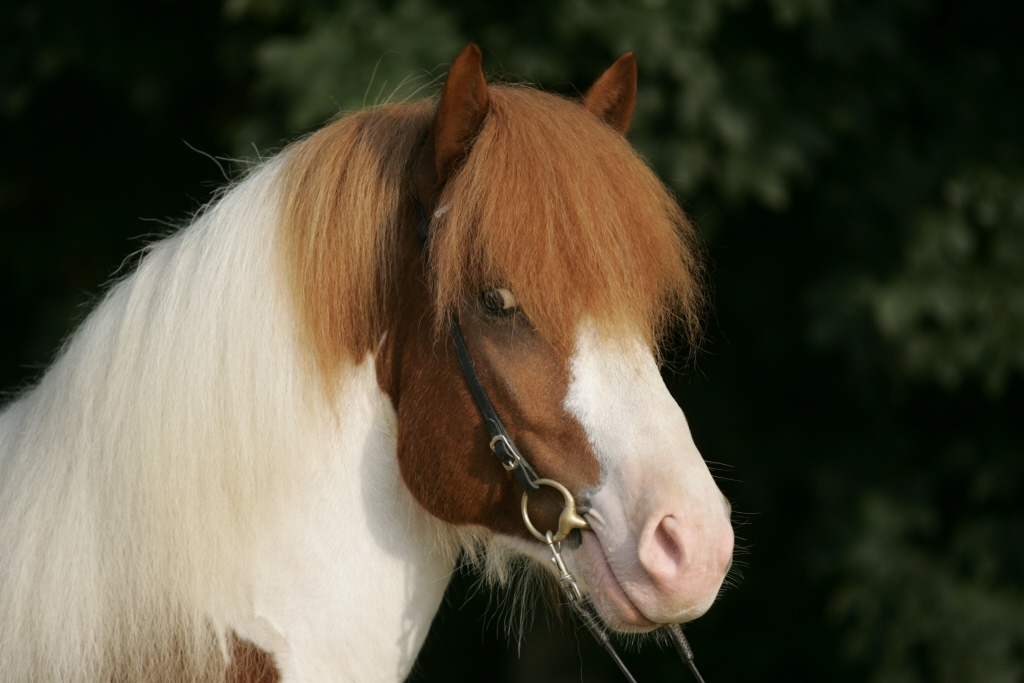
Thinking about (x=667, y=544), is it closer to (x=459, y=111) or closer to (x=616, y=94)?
(x=459, y=111)

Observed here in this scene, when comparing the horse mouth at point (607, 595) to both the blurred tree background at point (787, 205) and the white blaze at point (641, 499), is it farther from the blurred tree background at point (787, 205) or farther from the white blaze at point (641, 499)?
the blurred tree background at point (787, 205)

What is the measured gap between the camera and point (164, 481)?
1.24m

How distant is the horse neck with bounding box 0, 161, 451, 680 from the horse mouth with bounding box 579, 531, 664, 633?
284mm

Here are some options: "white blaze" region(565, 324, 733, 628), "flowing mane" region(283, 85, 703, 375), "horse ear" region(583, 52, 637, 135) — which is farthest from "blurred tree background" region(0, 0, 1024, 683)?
"white blaze" region(565, 324, 733, 628)

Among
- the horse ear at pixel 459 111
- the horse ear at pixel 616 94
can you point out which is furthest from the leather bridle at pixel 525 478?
the horse ear at pixel 616 94

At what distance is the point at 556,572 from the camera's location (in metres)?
1.29

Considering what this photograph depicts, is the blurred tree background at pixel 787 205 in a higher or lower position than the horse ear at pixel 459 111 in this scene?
lower

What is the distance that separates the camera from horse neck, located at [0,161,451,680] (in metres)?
1.24

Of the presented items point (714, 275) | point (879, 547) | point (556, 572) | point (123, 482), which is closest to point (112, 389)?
point (123, 482)

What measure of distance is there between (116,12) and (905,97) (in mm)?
2918

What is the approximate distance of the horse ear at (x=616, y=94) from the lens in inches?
60.8

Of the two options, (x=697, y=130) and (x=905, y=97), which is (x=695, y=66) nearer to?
(x=697, y=130)

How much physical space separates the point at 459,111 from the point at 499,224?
0.18 metres

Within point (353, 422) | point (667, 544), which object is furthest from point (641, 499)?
point (353, 422)
